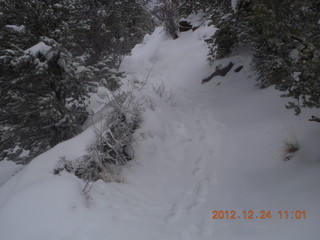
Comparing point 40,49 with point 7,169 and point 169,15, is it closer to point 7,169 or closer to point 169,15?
point 7,169

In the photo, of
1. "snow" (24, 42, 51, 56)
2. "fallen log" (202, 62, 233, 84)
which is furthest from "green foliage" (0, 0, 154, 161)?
"fallen log" (202, 62, 233, 84)

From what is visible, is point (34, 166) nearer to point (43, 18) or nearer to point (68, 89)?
point (68, 89)

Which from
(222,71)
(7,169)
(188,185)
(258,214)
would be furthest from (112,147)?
(222,71)

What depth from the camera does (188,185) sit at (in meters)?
4.73

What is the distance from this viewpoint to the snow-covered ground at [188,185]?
3.32 metres

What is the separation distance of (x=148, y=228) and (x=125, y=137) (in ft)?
7.13

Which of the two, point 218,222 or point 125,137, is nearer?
point 218,222

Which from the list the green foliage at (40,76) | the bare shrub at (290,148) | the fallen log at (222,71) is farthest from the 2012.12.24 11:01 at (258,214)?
the fallen log at (222,71)

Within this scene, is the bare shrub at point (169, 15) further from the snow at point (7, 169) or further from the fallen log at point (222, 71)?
the snow at point (7, 169)

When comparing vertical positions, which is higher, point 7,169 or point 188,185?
point 188,185

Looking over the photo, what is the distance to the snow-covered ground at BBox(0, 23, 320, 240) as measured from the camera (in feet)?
10.9

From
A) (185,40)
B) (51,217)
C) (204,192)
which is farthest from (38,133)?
(185,40)

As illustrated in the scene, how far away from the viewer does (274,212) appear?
3.34 m

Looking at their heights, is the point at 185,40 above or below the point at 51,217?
below
